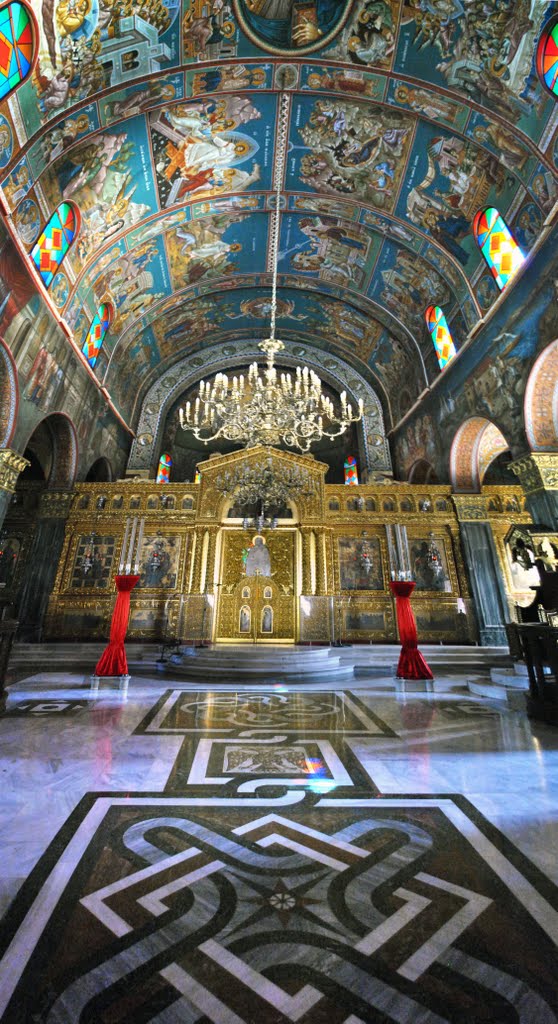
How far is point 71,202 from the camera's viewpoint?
920cm

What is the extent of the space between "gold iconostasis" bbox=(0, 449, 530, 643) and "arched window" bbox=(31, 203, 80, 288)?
6.06 metres

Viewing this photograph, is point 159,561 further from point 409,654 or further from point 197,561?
point 409,654

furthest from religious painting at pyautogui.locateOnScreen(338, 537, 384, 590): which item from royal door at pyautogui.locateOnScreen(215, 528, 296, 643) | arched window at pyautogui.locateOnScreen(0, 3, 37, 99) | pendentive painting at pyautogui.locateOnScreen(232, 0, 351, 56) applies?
arched window at pyautogui.locateOnScreen(0, 3, 37, 99)

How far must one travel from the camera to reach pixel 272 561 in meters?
12.7

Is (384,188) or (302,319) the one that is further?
(302,319)

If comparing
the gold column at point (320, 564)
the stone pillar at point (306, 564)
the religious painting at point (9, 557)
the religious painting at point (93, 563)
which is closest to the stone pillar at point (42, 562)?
the religious painting at point (93, 563)

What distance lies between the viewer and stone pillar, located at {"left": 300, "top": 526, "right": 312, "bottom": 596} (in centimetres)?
1184

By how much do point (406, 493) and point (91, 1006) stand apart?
12.8 m

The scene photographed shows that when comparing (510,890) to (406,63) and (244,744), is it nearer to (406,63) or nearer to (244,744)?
(244,744)

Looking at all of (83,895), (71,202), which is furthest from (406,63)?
(83,895)

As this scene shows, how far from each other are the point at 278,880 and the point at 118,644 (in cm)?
565

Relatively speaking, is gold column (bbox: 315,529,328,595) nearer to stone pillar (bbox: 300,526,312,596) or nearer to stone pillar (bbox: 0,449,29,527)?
stone pillar (bbox: 300,526,312,596)

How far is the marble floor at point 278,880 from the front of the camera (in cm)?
123

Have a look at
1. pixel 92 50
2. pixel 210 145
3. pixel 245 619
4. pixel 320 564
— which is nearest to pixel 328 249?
pixel 210 145
